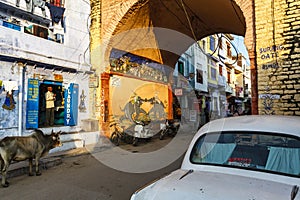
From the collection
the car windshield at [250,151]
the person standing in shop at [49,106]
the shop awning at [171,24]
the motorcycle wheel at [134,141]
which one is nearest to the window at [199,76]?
the shop awning at [171,24]

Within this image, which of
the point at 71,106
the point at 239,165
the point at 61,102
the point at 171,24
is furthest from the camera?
the point at 171,24

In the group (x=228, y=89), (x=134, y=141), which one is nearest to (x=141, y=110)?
(x=134, y=141)

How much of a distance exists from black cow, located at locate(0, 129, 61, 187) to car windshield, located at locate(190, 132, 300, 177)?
4.21 meters

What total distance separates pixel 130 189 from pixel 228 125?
2843 millimetres

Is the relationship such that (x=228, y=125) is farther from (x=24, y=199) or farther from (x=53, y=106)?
(x=53, y=106)

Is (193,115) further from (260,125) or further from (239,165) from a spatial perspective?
(239,165)

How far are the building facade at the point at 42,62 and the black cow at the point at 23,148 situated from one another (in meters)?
2.17

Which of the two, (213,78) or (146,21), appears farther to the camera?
(213,78)

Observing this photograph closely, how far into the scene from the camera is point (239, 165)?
249 cm

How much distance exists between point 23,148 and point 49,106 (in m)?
4.03

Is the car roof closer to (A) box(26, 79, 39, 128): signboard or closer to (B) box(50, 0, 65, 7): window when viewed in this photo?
(A) box(26, 79, 39, 128): signboard

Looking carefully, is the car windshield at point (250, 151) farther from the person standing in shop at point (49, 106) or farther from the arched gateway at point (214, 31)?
the person standing in shop at point (49, 106)

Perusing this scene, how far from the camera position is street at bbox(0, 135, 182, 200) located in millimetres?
4486

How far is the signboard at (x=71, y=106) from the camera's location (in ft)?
31.3
